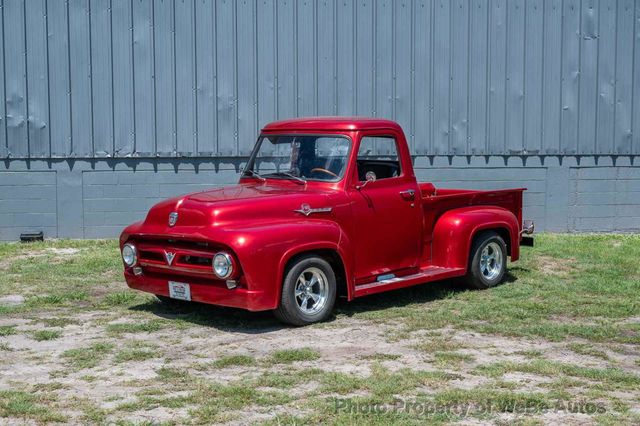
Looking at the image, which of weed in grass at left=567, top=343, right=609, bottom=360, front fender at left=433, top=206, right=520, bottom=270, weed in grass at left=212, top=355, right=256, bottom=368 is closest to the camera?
weed in grass at left=212, top=355, right=256, bottom=368

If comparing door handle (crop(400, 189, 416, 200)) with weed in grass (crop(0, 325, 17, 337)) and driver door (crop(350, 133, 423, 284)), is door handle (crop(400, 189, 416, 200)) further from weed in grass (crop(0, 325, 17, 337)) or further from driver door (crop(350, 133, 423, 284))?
weed in grass (crop(0, 325, 17, 337))

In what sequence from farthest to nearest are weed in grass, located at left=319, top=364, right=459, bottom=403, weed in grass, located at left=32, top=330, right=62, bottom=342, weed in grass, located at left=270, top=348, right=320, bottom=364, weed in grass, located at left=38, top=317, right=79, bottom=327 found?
weed in grass, located at left=38, top=317, right=79, bottom=327, weed in grass, located at left=32, top=330, right=62, bottom=342, weed in grass, located at left=270, top=348, right=320, bottom=364, weed in grass, located at left=319, top=364, right=459, bottom=403

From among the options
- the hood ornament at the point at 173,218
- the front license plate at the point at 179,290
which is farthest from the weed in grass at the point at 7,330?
the hood ornament at the point at 173,218

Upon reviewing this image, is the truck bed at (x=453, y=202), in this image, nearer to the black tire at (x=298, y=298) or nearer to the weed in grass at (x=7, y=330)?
the black tire at (x=298, y=298)

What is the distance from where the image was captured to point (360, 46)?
1529 cm

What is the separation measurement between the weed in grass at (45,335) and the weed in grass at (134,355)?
36.4 inches

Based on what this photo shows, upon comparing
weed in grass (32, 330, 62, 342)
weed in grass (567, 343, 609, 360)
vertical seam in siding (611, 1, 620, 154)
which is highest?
vertical seam in siding (611, 1, 620, 154)

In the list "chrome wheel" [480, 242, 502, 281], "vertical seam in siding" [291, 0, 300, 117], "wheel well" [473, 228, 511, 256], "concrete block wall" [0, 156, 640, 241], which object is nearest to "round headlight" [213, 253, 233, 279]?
"chrome wheel" [480, 242, 502, 281]

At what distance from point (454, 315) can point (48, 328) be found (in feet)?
12.6

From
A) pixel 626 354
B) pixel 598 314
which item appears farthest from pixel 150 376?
pixel 598 314

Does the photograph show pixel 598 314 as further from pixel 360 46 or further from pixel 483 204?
pixel 360 46

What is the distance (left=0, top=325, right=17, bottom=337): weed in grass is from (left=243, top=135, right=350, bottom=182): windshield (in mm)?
2877

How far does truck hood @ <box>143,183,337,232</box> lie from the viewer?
8.60m

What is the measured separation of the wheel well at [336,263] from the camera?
8820 mm
